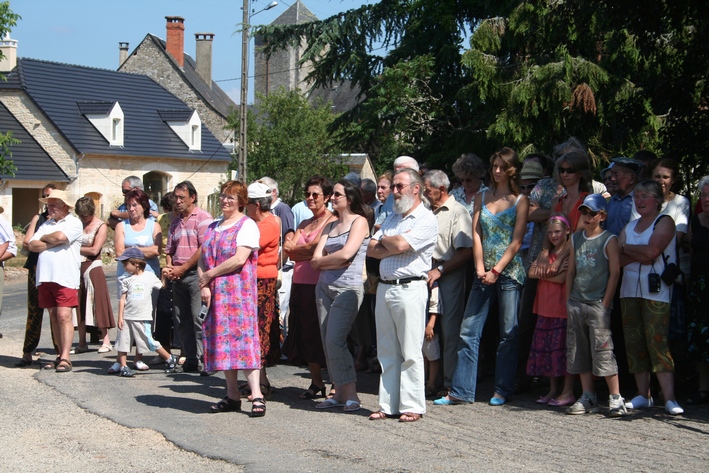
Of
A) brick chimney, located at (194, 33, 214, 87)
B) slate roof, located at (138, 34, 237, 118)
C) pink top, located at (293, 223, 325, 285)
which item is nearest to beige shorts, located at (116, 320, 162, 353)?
pink top, located at (293, 223, 325, 285)

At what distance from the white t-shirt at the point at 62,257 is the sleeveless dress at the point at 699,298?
6248 mm

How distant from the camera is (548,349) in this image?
7.84 meters

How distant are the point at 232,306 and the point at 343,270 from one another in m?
0.99

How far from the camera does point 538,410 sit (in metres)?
7.62

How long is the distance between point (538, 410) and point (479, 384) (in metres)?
1.38

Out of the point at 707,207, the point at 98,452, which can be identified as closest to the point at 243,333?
the point at 98,452

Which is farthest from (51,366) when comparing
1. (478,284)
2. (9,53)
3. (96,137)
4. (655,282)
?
(9,53)

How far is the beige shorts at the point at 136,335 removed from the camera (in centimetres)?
958

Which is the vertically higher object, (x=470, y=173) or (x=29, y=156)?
(x=29, y=156)

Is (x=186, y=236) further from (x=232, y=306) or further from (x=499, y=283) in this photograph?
(x=499, y=283)

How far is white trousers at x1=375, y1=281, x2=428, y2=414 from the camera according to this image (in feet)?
23.7

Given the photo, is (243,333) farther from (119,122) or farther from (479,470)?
(119,122)

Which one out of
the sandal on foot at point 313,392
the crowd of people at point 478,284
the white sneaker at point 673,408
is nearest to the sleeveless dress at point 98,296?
the crowd of people at point 478,284

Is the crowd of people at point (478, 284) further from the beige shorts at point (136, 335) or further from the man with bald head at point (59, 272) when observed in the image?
the man with bald head at point (59, 272)
